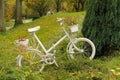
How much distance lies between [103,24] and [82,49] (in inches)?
32.2

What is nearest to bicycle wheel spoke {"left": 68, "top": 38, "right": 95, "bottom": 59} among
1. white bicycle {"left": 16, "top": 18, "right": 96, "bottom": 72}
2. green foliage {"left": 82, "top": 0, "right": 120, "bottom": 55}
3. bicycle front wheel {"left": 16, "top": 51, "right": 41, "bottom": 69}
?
white bicycle {"left": 16, "top": 18, "right": 96, "bottom": 72}

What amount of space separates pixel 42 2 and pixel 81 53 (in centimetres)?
3809

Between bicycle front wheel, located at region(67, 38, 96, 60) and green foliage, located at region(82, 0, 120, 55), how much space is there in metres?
0.25

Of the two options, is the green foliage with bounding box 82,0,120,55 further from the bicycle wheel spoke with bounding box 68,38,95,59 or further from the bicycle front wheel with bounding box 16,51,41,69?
the bicycle front wheel with bounding box 16,51,41,69

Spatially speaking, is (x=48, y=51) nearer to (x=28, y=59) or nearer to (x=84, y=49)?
(x=28, y=59)

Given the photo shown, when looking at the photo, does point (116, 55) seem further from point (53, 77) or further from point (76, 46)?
point (53, 77)

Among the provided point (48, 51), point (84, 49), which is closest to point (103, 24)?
point (84, 49)

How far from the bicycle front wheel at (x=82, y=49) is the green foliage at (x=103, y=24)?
254 mm

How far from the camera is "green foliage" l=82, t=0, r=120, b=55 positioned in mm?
8984

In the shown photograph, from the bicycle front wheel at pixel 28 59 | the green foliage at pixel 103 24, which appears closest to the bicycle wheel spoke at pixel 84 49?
the green foliage at pixel 103 24

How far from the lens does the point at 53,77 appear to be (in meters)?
7.45

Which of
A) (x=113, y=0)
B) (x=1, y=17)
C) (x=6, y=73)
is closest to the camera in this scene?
(x=6, y=73)

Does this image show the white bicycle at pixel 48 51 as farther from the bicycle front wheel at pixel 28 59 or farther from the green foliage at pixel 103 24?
the green foliage at pixel 103 24

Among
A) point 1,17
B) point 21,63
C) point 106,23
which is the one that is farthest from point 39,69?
point 1,17
